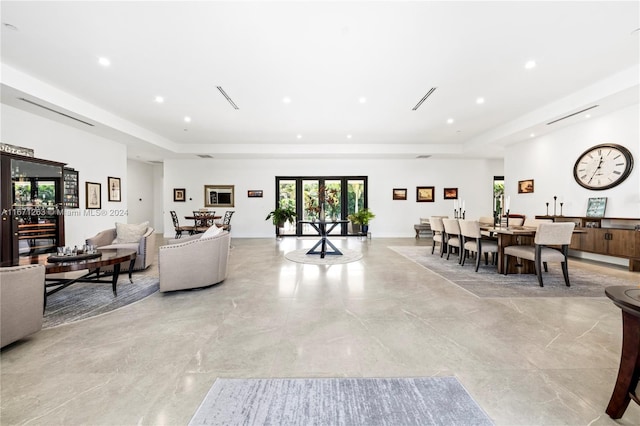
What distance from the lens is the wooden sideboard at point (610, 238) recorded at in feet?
15.4

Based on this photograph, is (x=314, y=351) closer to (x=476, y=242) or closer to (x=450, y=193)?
(x=476, y=242)

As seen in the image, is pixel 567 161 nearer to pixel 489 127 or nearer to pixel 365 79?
pixel 489 127

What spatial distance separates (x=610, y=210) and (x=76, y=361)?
27.6ft

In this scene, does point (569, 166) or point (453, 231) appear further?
point (569, 166)

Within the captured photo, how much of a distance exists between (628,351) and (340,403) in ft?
5.09

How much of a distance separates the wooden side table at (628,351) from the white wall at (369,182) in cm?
877

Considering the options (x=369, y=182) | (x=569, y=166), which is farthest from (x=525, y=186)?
(x=369, y=182)

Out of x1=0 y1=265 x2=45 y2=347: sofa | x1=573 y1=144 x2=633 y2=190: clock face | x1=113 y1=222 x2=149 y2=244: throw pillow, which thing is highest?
x1=573 y1=144 x2=633 y2=190: clock face

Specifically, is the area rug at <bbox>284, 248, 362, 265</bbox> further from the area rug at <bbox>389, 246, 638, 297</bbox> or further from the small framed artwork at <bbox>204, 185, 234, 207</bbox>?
the small framed artwork at <bbox>204, 185, 234, 207</bbox>

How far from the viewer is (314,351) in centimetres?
214

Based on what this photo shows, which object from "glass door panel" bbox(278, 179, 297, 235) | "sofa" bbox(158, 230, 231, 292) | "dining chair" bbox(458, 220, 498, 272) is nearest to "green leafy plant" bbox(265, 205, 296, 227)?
"glass door panel" bbox(278, 179, 297, 235)

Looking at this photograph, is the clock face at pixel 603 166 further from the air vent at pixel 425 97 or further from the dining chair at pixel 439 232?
the air vent at pixel 425 97

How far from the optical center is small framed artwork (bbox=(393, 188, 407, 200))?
401 inches

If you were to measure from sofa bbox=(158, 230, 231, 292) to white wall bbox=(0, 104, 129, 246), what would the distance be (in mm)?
4405
